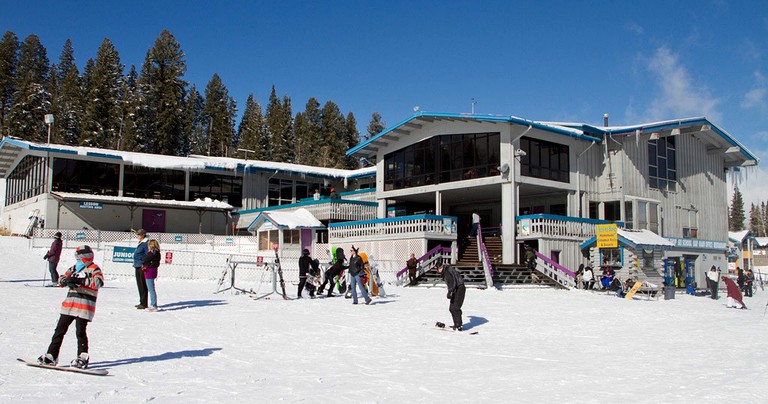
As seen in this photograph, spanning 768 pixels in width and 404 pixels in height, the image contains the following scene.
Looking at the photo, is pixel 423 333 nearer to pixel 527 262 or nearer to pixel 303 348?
pixel 303 348

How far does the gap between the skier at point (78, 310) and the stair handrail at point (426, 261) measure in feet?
56.0

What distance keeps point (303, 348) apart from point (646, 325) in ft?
29.3

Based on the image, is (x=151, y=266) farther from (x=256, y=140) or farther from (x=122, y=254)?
(x=256, y=140)

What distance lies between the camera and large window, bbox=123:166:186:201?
38312 millimetres

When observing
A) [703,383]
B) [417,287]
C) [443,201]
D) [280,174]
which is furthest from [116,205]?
[703,383]

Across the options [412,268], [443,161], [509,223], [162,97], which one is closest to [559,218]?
[509,223]

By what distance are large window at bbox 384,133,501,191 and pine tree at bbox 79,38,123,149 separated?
38466mm

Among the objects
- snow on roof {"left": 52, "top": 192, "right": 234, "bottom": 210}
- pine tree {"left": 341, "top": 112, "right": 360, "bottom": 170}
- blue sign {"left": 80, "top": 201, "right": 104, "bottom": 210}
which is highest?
pine tree {"left": 341, "top": 112, "right": 360, "bottom": 170}

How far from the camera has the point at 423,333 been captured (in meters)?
12.3

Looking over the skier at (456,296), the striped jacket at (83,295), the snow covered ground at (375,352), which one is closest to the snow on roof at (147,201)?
the snow covered ground at (375,352)

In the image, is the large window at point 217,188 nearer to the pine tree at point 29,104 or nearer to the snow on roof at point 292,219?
the snow on roof at point 292,219

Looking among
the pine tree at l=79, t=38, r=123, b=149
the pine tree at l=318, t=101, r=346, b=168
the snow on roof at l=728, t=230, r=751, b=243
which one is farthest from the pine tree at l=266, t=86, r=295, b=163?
the snow on roof at l=728, t=230, r=751, b=243

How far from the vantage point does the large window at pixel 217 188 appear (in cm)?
4125

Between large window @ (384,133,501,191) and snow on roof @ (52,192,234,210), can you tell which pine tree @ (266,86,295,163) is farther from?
large window @ (384,133,501,191)
